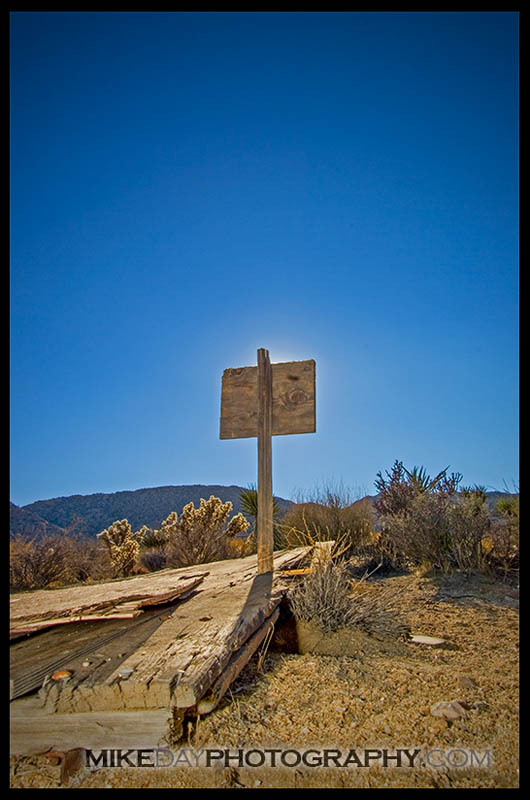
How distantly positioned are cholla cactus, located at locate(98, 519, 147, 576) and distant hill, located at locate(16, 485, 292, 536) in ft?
112

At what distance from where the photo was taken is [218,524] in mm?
12164

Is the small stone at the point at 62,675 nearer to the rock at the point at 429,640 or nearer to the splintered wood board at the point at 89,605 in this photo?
the splintered wood board at the point at 89,605

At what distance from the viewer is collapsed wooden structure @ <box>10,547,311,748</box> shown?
7.72 feet

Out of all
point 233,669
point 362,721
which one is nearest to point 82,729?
point 233,669

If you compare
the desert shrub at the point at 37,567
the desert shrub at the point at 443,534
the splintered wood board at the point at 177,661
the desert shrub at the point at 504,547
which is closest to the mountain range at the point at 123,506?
the desert shrub at the point at 37,567

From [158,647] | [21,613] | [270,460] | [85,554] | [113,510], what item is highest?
[270,460]

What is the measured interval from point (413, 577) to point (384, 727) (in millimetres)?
4332

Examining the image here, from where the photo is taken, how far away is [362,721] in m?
2.48

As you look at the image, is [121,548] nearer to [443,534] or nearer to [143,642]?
[443,534]

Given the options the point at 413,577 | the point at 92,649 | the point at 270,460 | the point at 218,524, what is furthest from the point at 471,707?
the point at 218,524

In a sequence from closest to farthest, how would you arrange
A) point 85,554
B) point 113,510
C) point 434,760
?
point 434,760 < point 85,554 < point 113,510

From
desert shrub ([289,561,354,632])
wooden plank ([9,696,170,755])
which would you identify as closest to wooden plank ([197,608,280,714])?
wooden plank ([9,696,170,755])

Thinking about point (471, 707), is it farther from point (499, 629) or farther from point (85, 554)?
point (85, 554)

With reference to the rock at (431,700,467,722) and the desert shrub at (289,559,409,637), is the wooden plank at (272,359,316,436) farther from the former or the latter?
the rock at (431,700,467,722)
